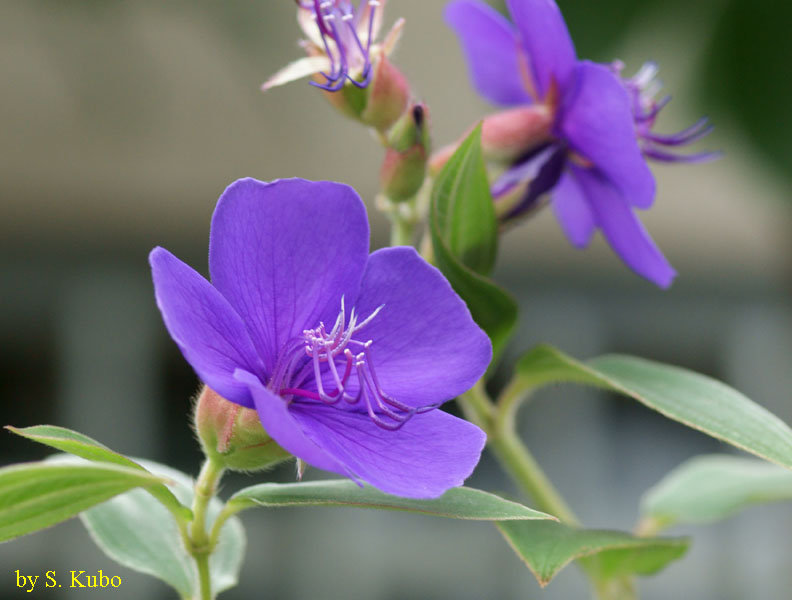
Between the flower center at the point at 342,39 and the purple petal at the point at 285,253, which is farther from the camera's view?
the flower center at the point at 342,39

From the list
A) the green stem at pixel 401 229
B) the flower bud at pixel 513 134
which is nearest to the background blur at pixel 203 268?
the flower bud at pixel 513 134

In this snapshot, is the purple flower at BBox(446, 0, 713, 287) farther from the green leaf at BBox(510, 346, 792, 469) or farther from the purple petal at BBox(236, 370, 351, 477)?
the purple petal at BBox(236, 370, 351, 477)

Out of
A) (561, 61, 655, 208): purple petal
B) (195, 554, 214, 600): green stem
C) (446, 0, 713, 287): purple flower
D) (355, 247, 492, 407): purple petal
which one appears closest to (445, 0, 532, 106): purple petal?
(446, 0, 713, 287): purple flower

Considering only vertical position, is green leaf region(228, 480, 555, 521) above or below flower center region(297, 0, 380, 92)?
below

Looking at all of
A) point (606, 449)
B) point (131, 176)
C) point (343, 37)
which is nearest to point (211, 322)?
point (343, 37)

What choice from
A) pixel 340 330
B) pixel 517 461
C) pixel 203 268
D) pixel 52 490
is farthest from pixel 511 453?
pixel 203 268

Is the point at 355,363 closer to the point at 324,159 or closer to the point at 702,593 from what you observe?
the point at 324,159

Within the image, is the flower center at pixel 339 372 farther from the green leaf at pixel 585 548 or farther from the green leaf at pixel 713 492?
the green leaf at pixel 713 492

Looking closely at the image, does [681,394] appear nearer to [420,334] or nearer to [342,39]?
[420,334]
